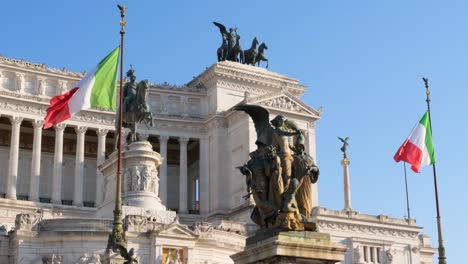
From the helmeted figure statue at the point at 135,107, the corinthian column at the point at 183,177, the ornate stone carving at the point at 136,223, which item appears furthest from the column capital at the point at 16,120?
the ornate stone carving at the point at 136,223

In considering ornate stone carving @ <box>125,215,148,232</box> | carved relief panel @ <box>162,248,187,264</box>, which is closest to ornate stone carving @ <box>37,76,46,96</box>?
ornate stone carving @ <box>125,215,148,232</box>

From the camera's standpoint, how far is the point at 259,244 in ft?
51.5

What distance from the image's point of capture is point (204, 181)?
8306 cm

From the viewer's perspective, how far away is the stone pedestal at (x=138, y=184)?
50344 mm

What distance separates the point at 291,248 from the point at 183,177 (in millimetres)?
67962

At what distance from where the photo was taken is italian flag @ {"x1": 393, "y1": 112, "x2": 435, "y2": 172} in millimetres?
36156

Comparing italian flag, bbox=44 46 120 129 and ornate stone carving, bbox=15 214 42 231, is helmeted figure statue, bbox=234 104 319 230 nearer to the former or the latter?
italian flag, bbox=44 46 120 129

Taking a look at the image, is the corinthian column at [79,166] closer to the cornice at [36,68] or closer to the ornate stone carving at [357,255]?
the cornice at [36,68]

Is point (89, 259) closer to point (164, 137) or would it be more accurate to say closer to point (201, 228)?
point (201, 228)

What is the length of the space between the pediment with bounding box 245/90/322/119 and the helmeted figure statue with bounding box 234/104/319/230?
61709 mm

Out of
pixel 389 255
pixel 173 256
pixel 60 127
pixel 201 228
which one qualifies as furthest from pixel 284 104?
pixel 173 256

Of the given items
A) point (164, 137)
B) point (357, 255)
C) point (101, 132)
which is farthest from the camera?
point (164, 137)

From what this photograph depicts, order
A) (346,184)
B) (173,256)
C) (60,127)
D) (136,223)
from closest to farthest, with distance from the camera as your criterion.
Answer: (136,223), (173,256), (346,184), (60,127)

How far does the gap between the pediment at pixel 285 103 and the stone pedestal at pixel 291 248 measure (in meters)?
62.5
